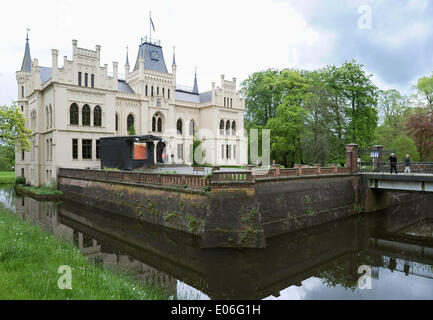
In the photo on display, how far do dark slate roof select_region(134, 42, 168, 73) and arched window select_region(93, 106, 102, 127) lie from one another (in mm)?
8817

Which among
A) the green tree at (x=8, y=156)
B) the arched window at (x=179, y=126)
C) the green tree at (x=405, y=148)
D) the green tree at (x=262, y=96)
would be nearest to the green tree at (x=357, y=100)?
the green tree at (x=405, y=148)

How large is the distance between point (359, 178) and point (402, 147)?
1422 cm

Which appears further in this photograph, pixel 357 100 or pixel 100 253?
pixel 357 100

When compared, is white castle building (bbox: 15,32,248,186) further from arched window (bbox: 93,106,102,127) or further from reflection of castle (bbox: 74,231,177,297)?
reflection of castle (bbox: 74,231,177,297)

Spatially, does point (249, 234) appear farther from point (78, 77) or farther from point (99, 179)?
point (78, 77)

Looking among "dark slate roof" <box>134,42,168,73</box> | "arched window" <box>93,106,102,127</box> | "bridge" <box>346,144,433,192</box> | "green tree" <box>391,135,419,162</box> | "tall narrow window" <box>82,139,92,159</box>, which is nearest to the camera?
"bridge" <box>346,144,433,192</box>

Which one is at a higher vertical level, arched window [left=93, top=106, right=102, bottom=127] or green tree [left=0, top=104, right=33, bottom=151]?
arched window [left=93, top=106, right=102, bottom=127]

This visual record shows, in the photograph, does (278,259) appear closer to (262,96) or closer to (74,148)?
(74,148)

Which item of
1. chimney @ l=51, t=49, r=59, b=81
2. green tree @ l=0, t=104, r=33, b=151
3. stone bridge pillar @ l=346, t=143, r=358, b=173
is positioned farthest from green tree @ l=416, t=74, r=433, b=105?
green tree @ l=0, t=104, r=33, b=151

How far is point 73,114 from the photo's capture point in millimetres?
31359

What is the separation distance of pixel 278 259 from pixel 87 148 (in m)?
26.1

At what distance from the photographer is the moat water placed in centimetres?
1006

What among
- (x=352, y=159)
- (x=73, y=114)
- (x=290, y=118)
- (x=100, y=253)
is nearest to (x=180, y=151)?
(x=73, y=114)

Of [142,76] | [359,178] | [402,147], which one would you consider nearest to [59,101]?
[142,76]
